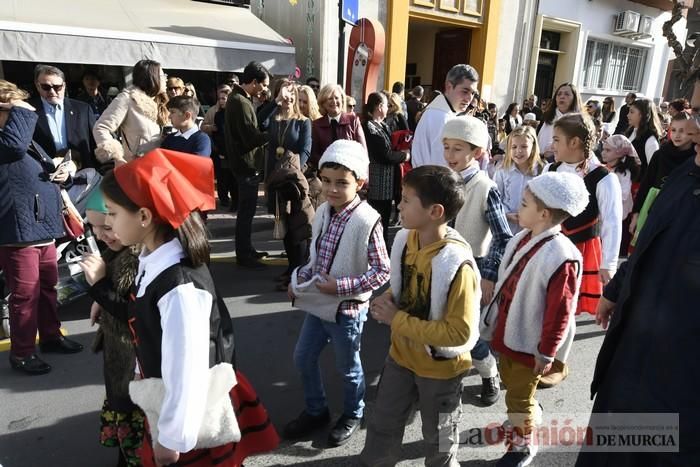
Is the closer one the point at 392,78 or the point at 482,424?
the point at 482,424

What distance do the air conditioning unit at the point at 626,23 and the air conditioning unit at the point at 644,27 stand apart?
12.7 inches

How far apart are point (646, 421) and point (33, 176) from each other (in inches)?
136

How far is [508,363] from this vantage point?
240 centimetres

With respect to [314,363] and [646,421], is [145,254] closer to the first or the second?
[314,363]

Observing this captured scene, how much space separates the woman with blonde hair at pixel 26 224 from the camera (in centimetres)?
276

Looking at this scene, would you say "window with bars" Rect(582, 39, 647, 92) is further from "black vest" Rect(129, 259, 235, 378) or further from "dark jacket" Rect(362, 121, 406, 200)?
"black vest" Rect(129, 259, 235, 378)

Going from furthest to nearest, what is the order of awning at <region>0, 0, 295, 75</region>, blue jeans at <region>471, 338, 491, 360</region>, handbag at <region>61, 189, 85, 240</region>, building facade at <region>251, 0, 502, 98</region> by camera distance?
building facade at <region>251, 0, 502, 98</region>, awning at <region>0, 0, 295, 75</region>, handbag at <region>61, 189, 85, 240</region>, blue jeans at <region>471, 338, 491, 360</region>

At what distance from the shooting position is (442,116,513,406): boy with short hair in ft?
8.82

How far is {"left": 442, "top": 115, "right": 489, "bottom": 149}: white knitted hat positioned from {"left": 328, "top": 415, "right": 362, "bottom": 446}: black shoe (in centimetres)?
166

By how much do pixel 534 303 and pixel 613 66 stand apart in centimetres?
1885

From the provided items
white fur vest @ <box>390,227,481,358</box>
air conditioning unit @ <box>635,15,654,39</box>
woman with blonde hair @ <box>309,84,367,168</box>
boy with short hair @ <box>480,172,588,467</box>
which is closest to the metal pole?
woman with blonde hair @ <box>309,84,367,168</box>

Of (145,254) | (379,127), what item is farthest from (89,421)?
(379,127)

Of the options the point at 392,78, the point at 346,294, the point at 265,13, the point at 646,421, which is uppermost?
the point at 265,13

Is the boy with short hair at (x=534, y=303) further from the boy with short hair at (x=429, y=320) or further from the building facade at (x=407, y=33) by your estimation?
the building facade at (x=407, y=33)
